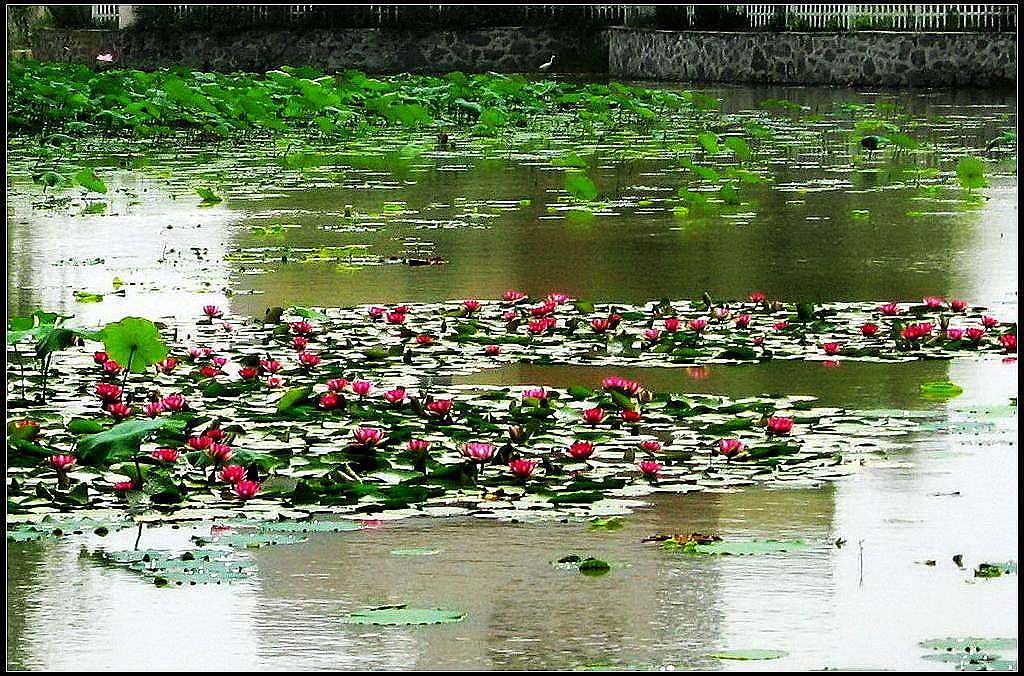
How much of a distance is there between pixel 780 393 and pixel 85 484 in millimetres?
2588

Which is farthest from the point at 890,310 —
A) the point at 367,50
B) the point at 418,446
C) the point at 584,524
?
the point at 367,50

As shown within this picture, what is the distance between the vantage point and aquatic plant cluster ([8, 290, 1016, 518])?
5957 millimetres

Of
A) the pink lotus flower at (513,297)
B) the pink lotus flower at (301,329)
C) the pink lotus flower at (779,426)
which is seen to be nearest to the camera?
the pink lotus flower at (779,426)

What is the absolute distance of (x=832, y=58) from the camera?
30.3 meters

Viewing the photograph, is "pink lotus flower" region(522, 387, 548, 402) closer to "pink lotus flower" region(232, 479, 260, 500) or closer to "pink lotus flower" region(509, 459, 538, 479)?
"pink lotus flower" region(509, 459, 538, 479)

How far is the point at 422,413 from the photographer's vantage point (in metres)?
6.89

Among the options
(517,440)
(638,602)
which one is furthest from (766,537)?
(517,440)

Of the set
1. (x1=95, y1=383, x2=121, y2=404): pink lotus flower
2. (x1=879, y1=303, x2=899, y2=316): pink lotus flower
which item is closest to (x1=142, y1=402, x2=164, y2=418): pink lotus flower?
(x1=95, y1=383, x2=121, y2=404): pink lotus flower

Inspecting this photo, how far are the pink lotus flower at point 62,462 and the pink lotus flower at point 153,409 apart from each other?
559 mm

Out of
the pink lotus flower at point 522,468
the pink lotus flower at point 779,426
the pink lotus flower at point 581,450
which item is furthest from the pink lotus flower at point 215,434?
the pink lotus flower at point 779,426

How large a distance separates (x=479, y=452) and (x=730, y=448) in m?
0.76

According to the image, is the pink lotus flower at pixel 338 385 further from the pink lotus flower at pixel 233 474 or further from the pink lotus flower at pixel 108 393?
the pink lotus flower at pixel 233 474

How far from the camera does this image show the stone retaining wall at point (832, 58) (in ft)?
95.6

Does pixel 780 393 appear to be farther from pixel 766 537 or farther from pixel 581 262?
pixel 581 262
